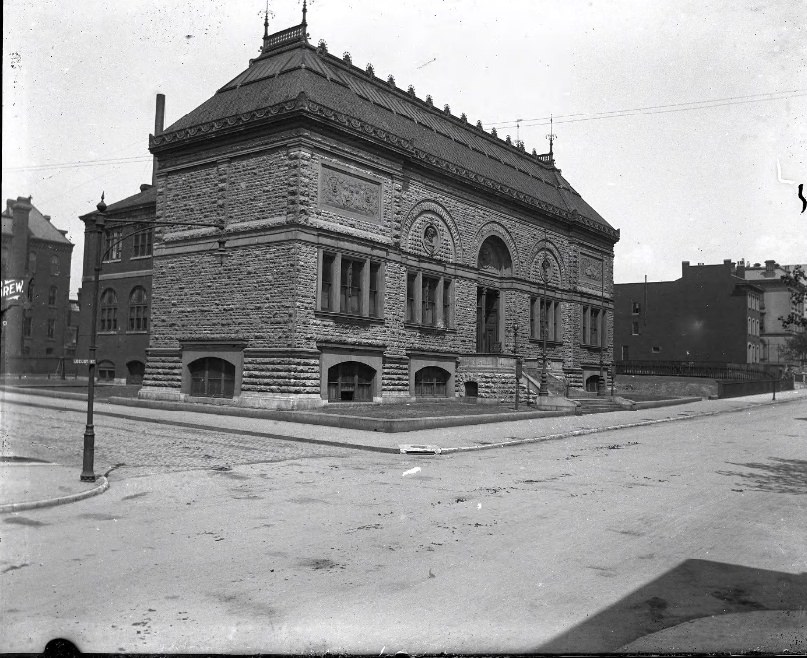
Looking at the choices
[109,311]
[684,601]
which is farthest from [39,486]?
[109,311]

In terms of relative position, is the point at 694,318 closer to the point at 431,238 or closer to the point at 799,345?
the point at 799,345

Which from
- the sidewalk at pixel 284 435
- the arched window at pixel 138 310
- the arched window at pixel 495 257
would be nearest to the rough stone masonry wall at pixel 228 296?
the sidewalk at pixel 284 435

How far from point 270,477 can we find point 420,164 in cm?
2313

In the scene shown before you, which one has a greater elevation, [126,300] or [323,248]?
[323,248]

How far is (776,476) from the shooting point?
14.5 meters

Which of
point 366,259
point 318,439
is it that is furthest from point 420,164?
point 318,439

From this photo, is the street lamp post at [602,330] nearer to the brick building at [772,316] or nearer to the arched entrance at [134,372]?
the arched entrance at [134,372]

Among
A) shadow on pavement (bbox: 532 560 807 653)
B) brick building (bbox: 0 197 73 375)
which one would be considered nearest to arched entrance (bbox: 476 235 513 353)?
brick building (bbox: 0 197 73 375)

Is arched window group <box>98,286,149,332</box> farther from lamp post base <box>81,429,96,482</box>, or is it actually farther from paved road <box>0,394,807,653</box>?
lamp post base <box>81,429,96,482</box>

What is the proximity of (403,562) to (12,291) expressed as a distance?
4.58 meters

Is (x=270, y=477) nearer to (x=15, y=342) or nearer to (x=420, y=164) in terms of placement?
(x=15, y=342)

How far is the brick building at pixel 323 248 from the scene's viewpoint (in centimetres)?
2755

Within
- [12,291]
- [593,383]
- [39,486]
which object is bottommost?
[39,486]

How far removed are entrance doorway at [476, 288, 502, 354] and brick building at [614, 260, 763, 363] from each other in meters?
48.9
